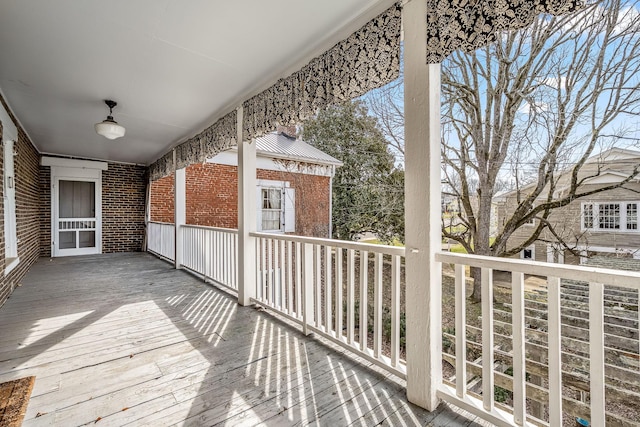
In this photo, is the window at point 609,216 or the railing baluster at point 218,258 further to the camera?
the railing baluster at point 218,258

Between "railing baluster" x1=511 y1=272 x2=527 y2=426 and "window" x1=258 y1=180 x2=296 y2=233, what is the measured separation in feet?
22.1

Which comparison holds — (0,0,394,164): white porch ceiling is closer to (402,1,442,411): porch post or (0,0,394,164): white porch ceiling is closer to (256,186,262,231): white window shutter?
(402,1,442,411): porch post

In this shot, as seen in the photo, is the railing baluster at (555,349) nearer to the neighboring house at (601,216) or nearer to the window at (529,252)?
the neighboring house at (601,216)

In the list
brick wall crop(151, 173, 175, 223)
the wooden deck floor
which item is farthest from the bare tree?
brick wall crop(151, 173, 175, 223)

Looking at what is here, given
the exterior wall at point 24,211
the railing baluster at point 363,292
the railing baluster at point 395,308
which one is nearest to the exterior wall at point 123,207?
the exterior wall at point 24,211

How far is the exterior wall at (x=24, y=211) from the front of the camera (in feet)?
12.3

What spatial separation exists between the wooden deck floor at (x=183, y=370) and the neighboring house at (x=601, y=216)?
3.10 metres

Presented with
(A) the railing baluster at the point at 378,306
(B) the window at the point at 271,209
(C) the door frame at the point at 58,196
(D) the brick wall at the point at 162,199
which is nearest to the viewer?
(A) the railing baluster at the point at 378,306

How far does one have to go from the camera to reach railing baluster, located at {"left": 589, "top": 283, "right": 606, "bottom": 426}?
127 cm

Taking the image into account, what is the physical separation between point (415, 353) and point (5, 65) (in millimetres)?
4230

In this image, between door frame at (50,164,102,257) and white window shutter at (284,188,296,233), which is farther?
white window shutter at (284,188,296,233)

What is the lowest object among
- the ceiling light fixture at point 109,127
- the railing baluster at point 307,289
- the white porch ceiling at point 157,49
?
the railing baluster at point 307,289

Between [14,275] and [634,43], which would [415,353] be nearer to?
[634,43]

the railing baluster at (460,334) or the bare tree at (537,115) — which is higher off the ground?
the bare tree at (537,115)
